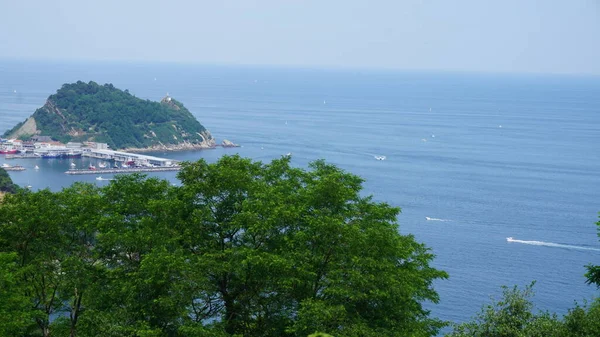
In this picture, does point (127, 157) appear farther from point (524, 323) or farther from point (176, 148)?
point (524, 323)

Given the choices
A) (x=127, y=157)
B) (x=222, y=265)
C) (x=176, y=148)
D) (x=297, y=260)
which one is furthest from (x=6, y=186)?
(x=297, y=260)

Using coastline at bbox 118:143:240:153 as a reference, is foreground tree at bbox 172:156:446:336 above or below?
above

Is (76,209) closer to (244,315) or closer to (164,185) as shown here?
(164,185)

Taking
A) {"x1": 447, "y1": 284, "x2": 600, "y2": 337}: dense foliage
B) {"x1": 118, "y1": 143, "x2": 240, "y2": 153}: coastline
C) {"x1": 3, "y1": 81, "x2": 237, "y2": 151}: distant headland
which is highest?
{"x1": 447, "y1": 284, "x2": 600, "y2": 337}: dense foliage

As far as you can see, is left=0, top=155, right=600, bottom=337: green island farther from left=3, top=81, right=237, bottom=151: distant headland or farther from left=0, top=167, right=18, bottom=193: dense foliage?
left=3, top=81, right=237, bottom=151: distant headland

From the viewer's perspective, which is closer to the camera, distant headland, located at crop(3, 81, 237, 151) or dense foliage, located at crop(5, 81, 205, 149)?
distant headland, located at crop(3, 81, 237, 151)

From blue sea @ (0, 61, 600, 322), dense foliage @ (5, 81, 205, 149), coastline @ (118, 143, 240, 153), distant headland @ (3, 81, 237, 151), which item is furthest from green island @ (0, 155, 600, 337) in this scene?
dense foliage @ (5, 81, 205, 149)

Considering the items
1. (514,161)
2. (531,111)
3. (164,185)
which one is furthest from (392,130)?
(164,185)
